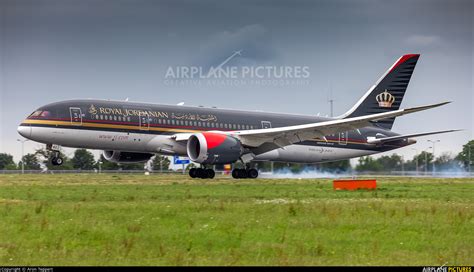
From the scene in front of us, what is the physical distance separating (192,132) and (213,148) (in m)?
4.24

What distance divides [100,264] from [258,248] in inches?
139

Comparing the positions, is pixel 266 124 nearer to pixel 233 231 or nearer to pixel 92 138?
pixel 92 138

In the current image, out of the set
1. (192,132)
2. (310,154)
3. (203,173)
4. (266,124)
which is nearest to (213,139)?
(203,173)

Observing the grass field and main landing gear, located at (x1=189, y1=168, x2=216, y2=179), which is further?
main landing gear, located at (x1=189, y1=168, x2=216, y2=179)

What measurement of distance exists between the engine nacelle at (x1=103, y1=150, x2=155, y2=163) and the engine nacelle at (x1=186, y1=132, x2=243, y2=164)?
5.88 meters

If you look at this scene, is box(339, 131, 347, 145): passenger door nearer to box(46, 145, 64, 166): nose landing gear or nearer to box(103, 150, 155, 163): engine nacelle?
box(103, 150, 155, 163): engine nacelle

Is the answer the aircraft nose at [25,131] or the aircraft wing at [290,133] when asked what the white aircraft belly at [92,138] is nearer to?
the aircraft nose at [25,131]

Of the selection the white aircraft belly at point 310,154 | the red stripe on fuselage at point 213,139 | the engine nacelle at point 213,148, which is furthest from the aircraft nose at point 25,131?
the white aircraft belly at point 310,154

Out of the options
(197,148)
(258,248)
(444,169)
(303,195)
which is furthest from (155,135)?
(444,169)

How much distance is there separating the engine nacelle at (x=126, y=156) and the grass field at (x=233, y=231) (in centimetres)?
2242

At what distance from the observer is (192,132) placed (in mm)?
48219

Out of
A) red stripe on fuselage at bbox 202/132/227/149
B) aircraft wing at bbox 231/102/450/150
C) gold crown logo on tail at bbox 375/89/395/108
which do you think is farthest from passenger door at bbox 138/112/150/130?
gold crown logo on tail at bbox 375/89/395/108

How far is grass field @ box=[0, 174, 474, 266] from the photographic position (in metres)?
15.9

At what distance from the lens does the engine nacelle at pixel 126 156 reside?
50.4m
